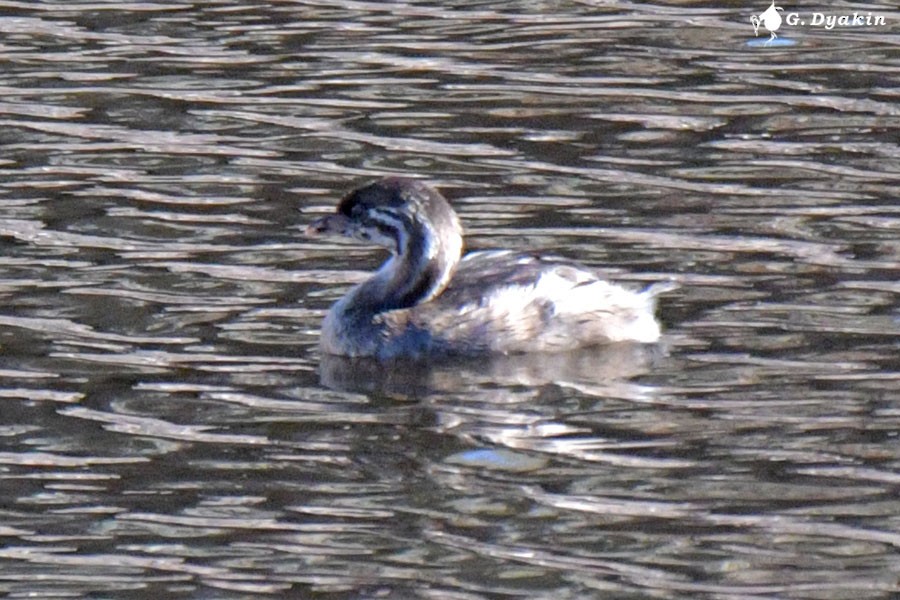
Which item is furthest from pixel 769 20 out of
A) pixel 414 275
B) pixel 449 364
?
pixel 449 364

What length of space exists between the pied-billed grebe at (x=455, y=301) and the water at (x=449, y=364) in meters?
0.17

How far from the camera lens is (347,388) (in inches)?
378

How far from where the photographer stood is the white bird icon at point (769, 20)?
15430 mm

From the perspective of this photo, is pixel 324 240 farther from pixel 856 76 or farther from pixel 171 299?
pixel 856 76

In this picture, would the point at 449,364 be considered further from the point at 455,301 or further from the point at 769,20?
the point at 769,20

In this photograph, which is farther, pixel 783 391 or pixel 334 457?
pixel 783 391

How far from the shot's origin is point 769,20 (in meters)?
15.6

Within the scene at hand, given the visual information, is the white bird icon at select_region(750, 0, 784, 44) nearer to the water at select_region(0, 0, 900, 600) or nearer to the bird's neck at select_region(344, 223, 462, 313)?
the water at select_region(0, 0, 900, 600)

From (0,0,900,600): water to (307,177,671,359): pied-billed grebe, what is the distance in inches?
6.5

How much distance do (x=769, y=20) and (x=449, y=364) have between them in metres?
6.36

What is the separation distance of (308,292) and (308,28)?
5196mm

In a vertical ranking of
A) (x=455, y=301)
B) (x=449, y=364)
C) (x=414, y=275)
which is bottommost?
(x=449, y=364)

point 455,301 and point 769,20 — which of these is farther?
point 769,20

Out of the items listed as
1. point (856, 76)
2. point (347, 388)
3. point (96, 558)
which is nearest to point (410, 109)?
point (856, 76)
